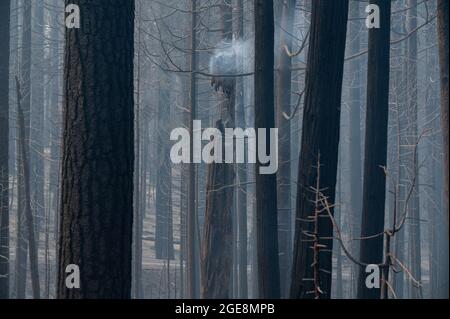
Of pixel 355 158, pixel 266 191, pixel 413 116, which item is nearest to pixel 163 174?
pixel 355 158

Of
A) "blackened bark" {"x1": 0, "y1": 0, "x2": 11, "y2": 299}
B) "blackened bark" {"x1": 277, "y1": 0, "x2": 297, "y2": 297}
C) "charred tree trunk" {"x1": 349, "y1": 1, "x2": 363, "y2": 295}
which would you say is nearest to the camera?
"blackened bark" {"x1": 0, "y1": 0, "x2": 11, "y2": 299}

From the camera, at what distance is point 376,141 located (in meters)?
11.6

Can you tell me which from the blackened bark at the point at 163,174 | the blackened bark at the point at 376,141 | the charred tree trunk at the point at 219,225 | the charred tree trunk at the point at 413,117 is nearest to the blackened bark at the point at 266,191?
the blackened bark at the point at 376,141

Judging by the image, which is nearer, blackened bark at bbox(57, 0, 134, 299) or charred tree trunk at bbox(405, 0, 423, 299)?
blackened bark at bbox(57, 0, 134, 299)

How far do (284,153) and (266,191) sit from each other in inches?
198

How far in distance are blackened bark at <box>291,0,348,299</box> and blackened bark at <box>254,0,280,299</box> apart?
92.3 inches

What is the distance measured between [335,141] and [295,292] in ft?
6.35

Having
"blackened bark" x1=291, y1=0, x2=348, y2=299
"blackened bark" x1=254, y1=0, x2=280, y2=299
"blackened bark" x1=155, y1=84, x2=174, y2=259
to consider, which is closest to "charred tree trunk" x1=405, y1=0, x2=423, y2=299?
"blackened bark" x1=155, y1=84, x2=174, y2=259

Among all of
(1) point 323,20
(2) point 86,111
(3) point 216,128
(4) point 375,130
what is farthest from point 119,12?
(3) point 216,128

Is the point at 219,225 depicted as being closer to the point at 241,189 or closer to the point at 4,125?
the point at 241,189

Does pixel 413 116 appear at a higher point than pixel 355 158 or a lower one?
higher

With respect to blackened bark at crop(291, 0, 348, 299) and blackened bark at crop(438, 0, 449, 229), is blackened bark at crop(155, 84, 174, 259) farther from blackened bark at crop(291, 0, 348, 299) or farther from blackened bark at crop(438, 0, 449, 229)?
blackened bark at crop(438, 0, 449, 229)

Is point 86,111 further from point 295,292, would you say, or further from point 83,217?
point 295,292

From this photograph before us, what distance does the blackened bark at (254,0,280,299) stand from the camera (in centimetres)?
1228
